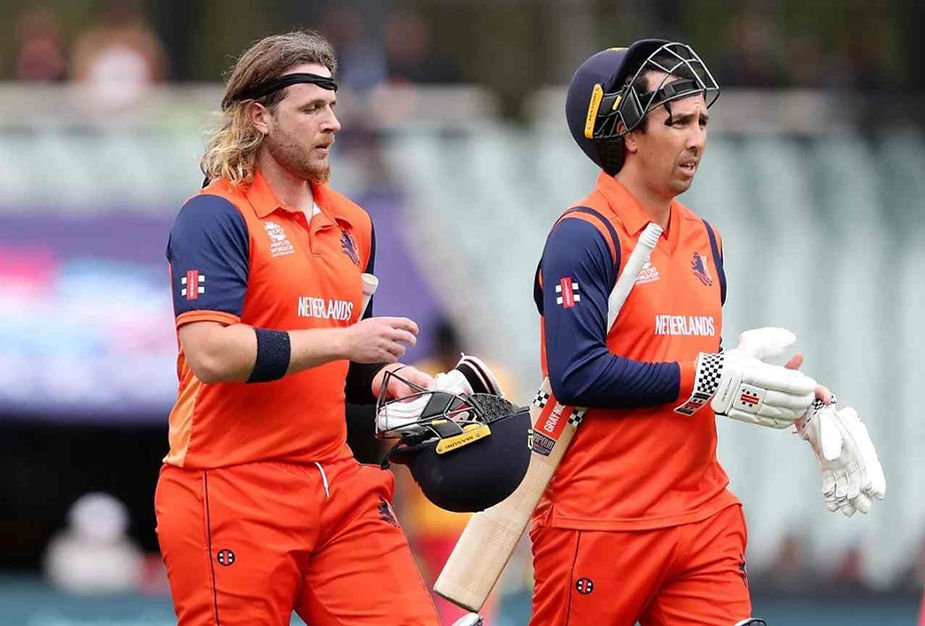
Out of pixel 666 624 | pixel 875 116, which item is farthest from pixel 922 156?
pixel 666 624

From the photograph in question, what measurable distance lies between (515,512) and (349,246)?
100cm

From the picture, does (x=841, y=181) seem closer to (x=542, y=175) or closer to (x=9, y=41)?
(x=542, y=175)

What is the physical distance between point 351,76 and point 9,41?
2.83 metres

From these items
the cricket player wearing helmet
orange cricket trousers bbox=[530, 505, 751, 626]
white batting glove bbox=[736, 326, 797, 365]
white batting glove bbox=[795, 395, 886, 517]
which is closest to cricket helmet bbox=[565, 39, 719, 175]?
the cricket player wearing helmet

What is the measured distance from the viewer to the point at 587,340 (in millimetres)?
5551

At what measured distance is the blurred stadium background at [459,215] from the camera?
12.3 m

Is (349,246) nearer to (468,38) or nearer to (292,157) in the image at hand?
(292,157)

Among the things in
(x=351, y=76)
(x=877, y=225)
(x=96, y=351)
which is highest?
(x=351, y=76)

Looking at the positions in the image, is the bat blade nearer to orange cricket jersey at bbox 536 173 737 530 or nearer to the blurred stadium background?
orange cricket jersey at bbox 536 173 737 530

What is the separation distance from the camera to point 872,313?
1318cm

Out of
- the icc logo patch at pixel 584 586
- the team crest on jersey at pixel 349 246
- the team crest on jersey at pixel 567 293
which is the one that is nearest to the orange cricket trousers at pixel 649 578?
the icc logo patch at pixel 584 586

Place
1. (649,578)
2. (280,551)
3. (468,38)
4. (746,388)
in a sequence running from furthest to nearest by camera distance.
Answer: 1. (468,38)
2. (649,578)
3. (746,388)
4. (280,551)

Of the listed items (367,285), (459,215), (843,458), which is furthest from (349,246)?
(459,215)

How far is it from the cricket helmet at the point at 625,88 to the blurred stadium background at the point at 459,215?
5.99 meters
